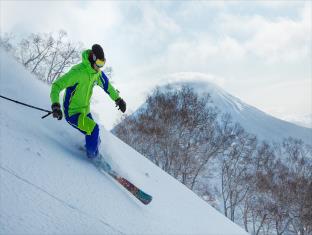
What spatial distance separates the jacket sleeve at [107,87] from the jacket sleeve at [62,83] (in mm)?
638

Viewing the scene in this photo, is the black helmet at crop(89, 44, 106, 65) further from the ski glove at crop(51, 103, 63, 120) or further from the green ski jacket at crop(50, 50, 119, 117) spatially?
the ski glove at crop(51, 103, 63, 120)

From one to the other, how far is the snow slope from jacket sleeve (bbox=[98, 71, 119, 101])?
80cm

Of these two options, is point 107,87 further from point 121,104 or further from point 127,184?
point 127,184

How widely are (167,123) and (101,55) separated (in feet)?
70.8

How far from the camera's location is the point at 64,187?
3.23 metres

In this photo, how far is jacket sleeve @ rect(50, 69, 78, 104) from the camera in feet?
14.1

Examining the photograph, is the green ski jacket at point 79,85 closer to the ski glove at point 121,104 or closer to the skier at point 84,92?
the skier at point 84,92

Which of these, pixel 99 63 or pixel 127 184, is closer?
pixel 127 184

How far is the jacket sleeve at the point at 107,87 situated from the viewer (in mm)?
5133

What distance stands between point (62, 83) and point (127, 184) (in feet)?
5.25

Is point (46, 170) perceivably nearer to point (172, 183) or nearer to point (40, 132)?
point (40, 132)

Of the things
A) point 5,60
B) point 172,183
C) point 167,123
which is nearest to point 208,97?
point 167,123

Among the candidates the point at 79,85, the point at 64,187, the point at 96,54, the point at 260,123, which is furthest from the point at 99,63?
the point at 260,123

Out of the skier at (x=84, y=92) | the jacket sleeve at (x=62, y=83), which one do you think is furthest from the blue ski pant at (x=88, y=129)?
the jacket sleeve at (x=62, y=83)
